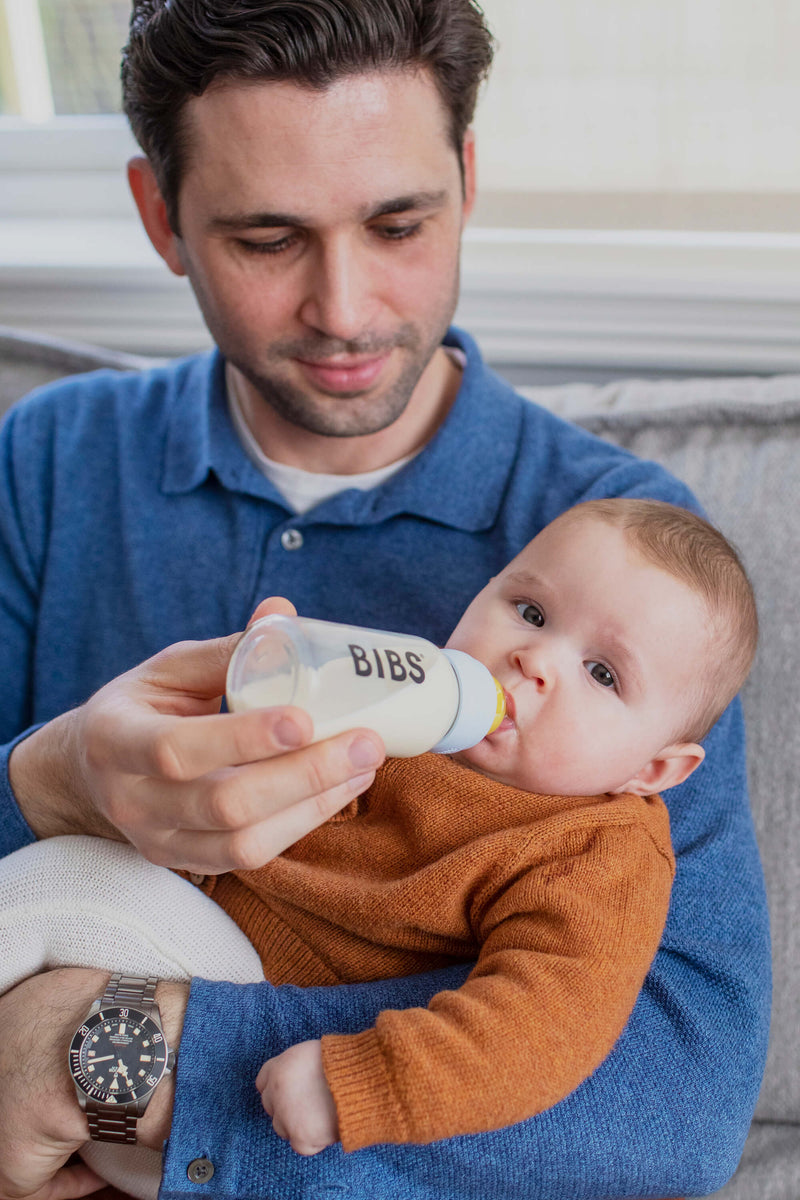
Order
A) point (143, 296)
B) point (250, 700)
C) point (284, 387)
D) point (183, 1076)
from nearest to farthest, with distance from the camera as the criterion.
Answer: point (250, 700) → point (183, 1076) → point (284, 387) → point (143, 296)

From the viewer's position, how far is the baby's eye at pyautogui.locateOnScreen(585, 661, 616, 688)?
110 cm

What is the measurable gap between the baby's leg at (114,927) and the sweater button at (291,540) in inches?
19.6

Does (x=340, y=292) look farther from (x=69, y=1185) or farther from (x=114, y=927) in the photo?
(x=69, y=1185)

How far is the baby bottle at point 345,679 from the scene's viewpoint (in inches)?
30.8

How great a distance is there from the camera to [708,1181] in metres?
1.05

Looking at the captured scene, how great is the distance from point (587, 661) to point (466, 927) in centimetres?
29

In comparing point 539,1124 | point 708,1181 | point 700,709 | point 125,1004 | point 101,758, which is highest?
point 101,758

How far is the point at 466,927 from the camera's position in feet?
3.41

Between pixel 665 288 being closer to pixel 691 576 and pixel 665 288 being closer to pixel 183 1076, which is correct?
pixel 691 576

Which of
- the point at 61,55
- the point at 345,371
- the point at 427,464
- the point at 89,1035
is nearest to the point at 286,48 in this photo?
the point at 345,371

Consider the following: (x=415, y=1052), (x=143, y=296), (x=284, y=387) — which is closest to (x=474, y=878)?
(x=415, y=1052)

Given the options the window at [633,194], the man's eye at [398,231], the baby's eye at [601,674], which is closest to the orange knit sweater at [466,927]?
the baby's eye at [601,674]

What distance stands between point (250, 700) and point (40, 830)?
528 mm

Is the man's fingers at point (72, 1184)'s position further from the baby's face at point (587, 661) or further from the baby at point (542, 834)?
the baby's face at point (587, 661)
